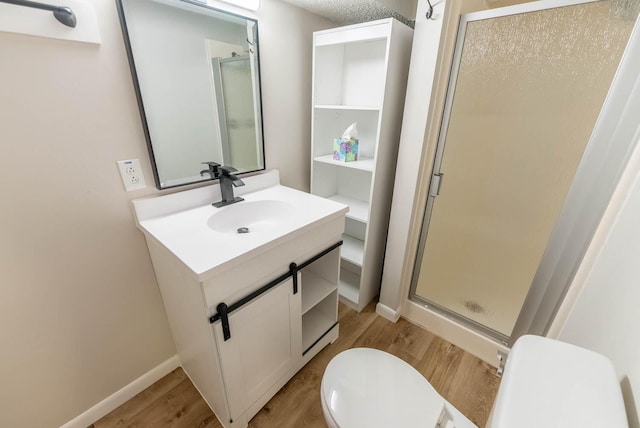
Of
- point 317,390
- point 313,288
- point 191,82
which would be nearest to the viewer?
point 191,82

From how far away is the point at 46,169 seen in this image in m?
0.88

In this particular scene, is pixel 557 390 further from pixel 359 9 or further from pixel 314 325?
pixel 359 9

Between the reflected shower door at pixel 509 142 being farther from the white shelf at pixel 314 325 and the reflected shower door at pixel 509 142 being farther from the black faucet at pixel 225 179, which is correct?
the black faucet at pixel 225 179

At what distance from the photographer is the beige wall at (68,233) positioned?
829 mm

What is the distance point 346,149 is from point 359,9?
742mm

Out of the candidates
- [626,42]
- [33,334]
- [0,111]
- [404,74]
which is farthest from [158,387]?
[626,42]

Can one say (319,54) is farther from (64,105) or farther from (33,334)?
(33,334)

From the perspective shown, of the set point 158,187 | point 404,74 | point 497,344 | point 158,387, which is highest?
point 404,74

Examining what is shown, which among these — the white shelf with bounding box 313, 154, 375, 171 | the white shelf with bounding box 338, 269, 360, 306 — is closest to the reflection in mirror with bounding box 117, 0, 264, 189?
the white shelf with bounding box 313, 154, 375, 171

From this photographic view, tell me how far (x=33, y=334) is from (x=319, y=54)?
1821 mm

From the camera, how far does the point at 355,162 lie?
1.64 meters

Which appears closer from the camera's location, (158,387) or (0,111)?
(0,111)

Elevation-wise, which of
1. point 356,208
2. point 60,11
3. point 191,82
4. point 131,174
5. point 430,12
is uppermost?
point 430,12

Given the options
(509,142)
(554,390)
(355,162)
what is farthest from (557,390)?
(355,162)
